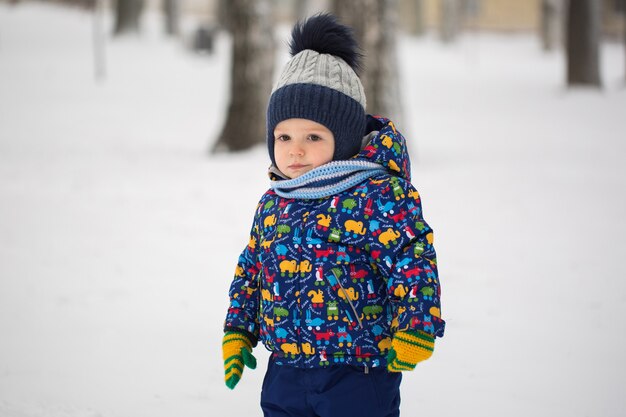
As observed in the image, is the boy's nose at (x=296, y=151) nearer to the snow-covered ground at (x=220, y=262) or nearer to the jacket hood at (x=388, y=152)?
the jacket hood at (x=388, y=152)

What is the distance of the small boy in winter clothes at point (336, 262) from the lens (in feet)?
6.97

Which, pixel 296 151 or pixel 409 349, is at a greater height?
pixel 296 151

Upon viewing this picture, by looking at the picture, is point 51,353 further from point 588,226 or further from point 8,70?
point 8,70

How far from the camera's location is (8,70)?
18547 mm

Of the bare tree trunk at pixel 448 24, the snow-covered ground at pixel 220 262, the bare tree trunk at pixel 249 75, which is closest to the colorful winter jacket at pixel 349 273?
the snow-covered ground at pixel 220 262

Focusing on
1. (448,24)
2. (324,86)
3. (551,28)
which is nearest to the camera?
(324,86)

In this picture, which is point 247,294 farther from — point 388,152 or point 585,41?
point 585,41

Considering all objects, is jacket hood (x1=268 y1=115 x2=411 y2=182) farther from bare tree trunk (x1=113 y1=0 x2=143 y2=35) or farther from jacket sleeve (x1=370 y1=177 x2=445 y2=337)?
bare tree trunk (x1=113 y1=0 x2=143 y2=35)

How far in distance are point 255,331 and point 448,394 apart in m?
1.21

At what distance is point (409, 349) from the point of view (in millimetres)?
2014

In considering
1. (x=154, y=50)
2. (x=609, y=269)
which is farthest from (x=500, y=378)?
(x=154, y=50)

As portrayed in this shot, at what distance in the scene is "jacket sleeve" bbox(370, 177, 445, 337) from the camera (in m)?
2.06

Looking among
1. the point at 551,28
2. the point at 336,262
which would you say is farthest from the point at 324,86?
the point at 551,28

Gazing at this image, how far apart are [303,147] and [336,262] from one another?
39cm
